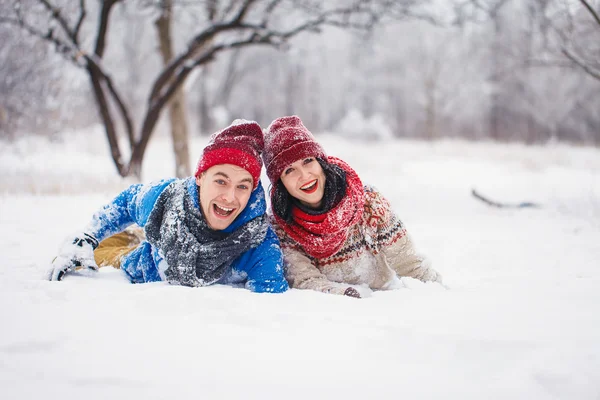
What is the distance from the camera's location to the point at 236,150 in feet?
7.92

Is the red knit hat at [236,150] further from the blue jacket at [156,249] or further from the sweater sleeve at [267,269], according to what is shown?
the sweater sleeve at [267,269]

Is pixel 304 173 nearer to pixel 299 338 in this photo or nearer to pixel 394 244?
pixel 394 244

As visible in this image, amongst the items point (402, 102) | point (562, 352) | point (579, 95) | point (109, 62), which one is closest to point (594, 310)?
point (562, 352)

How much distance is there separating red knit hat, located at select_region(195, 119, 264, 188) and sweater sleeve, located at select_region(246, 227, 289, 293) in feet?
1.25

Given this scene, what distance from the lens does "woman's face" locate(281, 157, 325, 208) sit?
2.52 m

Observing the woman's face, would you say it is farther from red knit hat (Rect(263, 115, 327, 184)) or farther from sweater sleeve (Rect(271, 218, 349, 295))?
sweater sleeve (Rect(271, 218, 349, 295))

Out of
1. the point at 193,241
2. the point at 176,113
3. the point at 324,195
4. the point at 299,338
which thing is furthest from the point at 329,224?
the point at 176,113

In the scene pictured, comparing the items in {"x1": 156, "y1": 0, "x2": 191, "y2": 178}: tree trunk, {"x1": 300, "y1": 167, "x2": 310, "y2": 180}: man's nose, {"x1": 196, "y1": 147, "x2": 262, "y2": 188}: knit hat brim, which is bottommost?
{"x1": 300, "y1": 167, "x2": 310, "y2": 180}: man's nose

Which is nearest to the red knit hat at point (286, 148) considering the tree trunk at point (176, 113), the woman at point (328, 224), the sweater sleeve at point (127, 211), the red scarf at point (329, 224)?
the woman at point (328, 224)

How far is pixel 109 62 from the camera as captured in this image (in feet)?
61.1

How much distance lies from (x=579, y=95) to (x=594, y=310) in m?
22.1

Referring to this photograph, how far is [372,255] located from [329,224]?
468 mm

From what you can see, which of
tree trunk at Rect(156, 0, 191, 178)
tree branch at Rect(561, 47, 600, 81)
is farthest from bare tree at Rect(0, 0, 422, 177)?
tree branch at Rect(561, 47, 600, 81)

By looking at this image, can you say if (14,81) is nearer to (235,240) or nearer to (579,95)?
(235,240)
